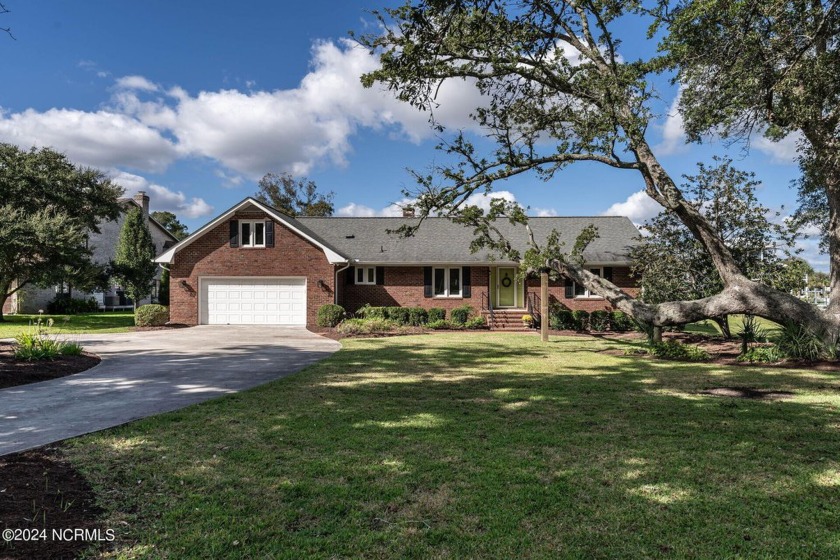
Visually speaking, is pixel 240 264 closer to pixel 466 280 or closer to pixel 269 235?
pixel 269 235

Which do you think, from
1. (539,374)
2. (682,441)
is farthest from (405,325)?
(682,441)

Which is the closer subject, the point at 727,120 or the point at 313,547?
the point at 313,547

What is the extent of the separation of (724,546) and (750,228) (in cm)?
1558

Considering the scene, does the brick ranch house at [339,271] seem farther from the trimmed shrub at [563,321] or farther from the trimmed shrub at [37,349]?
the trimmed shrub at [37,349]

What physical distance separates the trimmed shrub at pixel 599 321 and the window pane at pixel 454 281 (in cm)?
643

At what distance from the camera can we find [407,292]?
2395cm

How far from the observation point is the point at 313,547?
119 inches

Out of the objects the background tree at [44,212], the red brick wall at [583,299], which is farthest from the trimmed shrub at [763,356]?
the background tree at [44,212]

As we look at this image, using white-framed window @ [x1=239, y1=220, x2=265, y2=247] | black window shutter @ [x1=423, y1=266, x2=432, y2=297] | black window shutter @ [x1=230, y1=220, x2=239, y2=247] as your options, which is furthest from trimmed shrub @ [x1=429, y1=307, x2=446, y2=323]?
black window shutter @ [x1=230, y1=220, x2=239, y2=247]

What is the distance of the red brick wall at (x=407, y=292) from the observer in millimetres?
23875

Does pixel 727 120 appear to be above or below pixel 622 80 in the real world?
below

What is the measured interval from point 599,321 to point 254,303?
52.5 feet

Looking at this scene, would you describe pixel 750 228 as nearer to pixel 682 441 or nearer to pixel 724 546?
pixel 682 441

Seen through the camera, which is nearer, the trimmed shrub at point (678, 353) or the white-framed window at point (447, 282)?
the trimmed shrub at point (678, 353)
